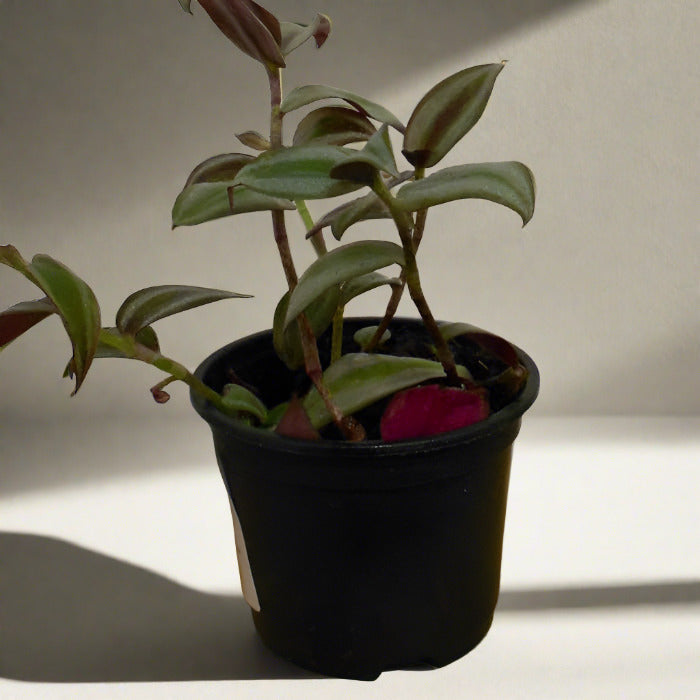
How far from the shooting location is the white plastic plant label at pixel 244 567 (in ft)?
2.66

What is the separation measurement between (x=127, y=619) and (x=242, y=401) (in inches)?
10.9

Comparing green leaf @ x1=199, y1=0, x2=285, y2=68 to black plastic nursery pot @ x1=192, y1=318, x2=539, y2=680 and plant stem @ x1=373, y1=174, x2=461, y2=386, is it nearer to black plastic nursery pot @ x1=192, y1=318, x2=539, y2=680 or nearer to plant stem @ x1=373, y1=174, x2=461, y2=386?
plant stem @ x1=373, y1=174, x2=461, y2=386

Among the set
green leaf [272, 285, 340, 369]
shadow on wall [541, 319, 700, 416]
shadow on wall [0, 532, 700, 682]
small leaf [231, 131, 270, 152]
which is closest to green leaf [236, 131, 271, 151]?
small leaf [231, 131, 270, 152]

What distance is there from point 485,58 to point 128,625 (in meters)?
0.83

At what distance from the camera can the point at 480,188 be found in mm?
641

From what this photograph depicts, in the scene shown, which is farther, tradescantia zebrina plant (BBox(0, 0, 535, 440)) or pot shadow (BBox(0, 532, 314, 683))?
pot shadow (BBox(0, 532, 314, 683))

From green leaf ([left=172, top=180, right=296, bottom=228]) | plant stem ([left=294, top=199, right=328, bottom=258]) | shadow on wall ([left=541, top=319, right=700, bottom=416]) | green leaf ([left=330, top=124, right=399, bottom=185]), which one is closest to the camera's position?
green leaf ([left=330, top=124, right=399, bottom=185])

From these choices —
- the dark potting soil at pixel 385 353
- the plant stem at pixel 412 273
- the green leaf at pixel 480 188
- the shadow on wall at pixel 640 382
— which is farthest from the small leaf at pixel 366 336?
the shadow on wall at pixel 640 382

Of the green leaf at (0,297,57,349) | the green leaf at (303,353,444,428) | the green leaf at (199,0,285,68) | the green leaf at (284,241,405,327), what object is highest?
the green leaf at (199,0,285,68)

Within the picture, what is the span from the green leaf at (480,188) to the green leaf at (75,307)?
0.74 feet

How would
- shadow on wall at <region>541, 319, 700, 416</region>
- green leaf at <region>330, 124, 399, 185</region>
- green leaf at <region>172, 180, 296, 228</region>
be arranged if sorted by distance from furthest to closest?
shadow on wall at <region>541, 319, 700, 416</region> → green leaf at <region>172, 180, 296, 228</region> → green leaf at <region>330, 124, 399, 185</region>

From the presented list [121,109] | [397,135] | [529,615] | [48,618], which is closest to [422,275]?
[397,135]

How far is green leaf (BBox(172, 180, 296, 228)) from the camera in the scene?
718 millimetres

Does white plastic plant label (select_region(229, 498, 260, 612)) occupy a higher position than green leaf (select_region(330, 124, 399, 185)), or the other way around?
green leaf (select_region(330, 124, 399, 185))
